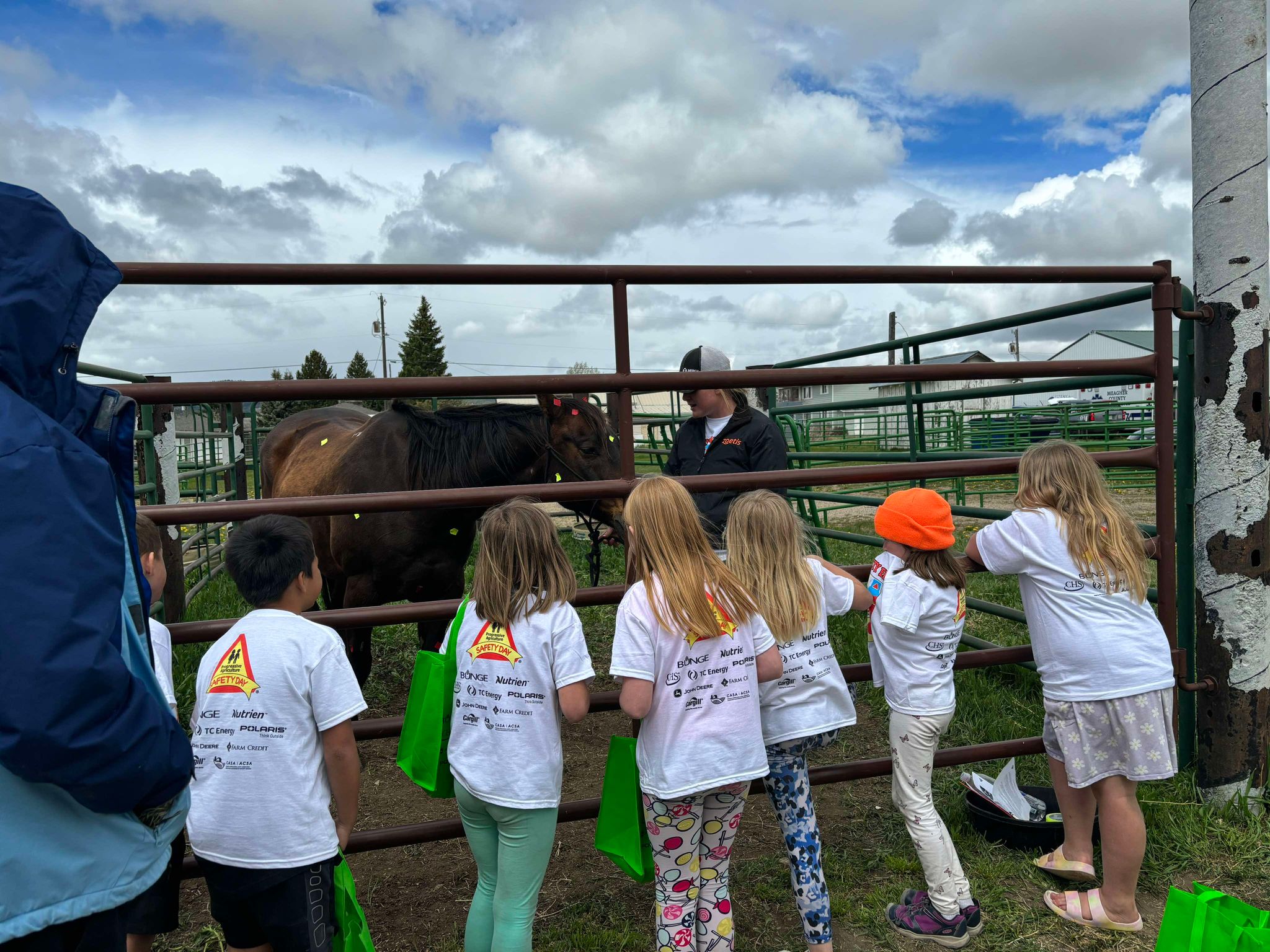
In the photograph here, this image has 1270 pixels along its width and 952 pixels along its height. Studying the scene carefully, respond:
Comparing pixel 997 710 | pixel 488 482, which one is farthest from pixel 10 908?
pixel 997 710

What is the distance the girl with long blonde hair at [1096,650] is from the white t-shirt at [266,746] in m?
1.94

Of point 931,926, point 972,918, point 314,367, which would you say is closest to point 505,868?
point 931,926

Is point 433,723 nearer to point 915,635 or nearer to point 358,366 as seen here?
point 915,635

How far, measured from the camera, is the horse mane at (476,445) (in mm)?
4098

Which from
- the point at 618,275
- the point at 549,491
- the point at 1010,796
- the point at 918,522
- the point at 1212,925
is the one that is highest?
the point at 618,275

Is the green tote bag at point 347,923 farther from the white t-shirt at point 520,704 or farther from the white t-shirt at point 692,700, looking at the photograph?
the white t-shirt at point 692,700

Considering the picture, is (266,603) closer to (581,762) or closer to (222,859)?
(222,859)

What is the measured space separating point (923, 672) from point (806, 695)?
1.31 ft

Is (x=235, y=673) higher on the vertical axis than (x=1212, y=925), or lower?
higher

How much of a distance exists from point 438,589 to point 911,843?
8.32ft

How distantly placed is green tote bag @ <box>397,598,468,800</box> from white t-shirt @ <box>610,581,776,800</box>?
427 millimetres

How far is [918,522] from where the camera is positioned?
2359 mm

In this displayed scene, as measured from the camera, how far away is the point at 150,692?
118 centimetres

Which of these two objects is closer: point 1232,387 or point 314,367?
point 1232,387
